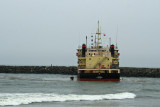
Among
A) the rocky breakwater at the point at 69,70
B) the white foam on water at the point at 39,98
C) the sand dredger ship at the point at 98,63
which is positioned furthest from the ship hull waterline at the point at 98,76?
the rocky breakwater at the point at 69,70

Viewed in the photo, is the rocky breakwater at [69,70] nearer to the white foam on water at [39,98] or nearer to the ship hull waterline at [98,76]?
the ship hull waterline at [98,76]

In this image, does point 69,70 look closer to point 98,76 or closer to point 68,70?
point 68,70

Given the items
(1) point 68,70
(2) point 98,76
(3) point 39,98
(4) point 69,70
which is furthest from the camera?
(1) point 68,70

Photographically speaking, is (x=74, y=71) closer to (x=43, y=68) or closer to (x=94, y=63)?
→ (x=43, y=68)

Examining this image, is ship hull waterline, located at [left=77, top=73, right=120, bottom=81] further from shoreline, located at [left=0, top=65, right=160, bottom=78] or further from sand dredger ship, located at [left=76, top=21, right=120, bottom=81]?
shoreline, located at [left=0, top=65, right=160, bottom=78]

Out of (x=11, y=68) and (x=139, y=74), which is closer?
(x=139, y=74)

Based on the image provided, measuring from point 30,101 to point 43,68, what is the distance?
73.3 m

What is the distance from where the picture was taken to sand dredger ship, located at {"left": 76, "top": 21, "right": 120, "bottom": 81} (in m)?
49.4

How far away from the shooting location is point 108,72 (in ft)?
164

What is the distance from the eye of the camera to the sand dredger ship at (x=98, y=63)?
49.4 m

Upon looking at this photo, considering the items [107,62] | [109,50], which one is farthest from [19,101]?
[109,50]

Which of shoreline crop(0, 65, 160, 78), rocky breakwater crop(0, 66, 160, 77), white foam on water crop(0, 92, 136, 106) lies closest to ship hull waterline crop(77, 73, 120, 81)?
white foam on water crop(0, 92, 136, 106)

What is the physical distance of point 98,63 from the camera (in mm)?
51281

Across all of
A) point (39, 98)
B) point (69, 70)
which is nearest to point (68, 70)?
point (69, 70)
